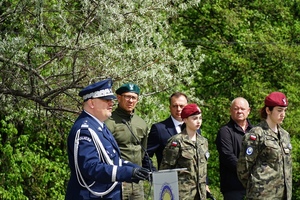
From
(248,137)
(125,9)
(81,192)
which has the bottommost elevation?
(81,192)

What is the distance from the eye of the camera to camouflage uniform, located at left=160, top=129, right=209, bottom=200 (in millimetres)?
10148

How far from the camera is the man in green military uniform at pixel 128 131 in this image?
33.5 ft

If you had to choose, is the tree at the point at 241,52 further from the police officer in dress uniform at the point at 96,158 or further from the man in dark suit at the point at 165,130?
the police officer in dress uniform at the point at 96,158

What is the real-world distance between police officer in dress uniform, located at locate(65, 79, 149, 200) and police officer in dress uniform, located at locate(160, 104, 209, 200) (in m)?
2.15

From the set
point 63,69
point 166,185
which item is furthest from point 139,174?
point 63,69

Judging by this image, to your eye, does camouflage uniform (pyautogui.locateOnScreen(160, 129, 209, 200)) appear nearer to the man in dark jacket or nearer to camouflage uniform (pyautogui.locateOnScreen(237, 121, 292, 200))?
camouflage uniform (pyautogui.locateOnScreen(237, 121, 292, 200))

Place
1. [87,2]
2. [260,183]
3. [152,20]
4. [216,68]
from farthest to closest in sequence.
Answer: [216,68] → [152,20] → [87,2] → [260,183]

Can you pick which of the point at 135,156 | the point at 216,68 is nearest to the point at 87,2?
the point at 135,156

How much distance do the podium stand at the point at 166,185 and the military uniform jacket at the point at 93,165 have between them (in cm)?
27

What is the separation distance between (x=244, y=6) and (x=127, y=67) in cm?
1356

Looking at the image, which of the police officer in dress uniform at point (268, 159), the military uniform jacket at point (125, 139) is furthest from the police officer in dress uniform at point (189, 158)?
the police officer in dress uniform at point (268, 159)

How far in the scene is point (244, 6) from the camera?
2745cm

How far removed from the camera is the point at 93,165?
7.60 metres

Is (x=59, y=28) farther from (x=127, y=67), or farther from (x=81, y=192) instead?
(x=81, y=192)
